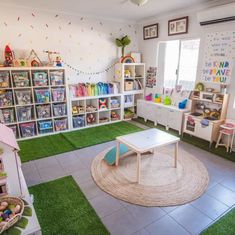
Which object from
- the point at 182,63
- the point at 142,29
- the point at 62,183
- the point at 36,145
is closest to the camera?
the point at 62,183

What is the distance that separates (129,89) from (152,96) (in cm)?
64

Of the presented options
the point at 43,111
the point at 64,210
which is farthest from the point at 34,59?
the point at 64,210

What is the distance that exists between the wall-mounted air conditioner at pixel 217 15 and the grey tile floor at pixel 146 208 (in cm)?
240

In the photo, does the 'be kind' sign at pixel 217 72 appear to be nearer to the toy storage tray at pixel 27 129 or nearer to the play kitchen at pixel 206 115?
the play kitchen at pixel 206 115

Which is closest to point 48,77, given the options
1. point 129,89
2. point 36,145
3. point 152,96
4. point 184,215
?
point 36,145

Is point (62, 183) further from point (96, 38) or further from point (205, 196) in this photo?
point (96, 38)

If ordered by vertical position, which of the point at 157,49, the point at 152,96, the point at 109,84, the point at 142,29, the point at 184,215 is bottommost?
the point at 184,215

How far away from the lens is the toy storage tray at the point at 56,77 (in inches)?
156

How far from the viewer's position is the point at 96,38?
4.64 m

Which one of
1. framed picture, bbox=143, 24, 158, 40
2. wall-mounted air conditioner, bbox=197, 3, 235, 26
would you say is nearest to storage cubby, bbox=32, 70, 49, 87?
framed picture, bbox=143, 24, 158, 40

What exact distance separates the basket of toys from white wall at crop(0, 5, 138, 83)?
3210 mm

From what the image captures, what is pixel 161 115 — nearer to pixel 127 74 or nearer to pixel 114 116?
pixel 114 116

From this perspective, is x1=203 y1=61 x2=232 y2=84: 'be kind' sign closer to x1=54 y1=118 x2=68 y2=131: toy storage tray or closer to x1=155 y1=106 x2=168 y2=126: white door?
x1=155 y1=106 x2=168 y2=126: white door

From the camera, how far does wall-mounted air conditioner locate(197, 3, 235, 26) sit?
312cm
